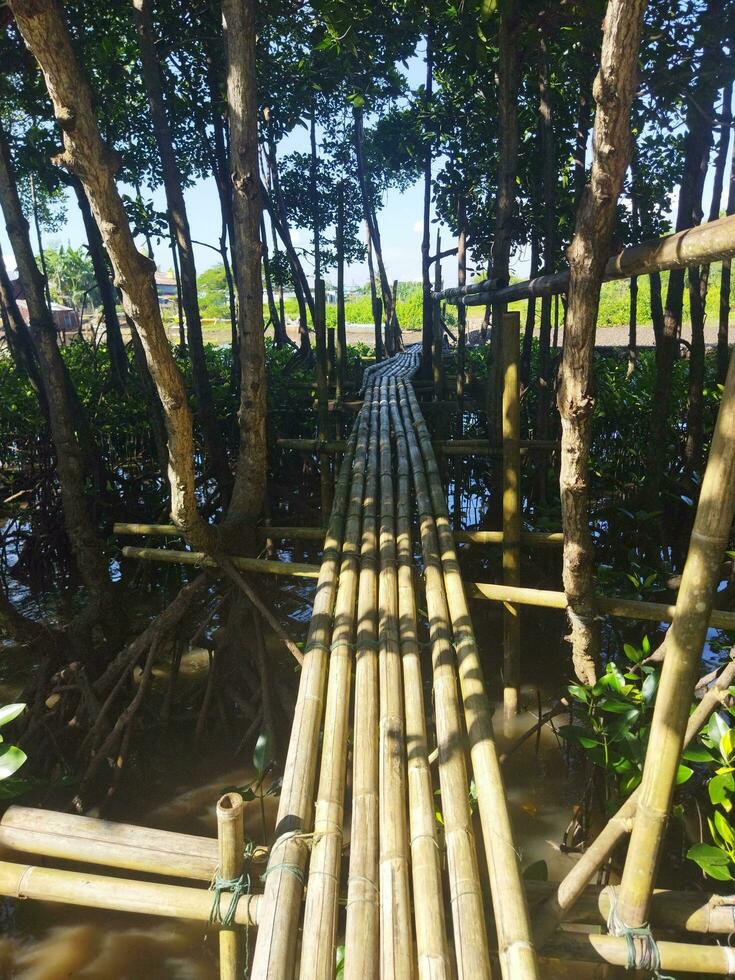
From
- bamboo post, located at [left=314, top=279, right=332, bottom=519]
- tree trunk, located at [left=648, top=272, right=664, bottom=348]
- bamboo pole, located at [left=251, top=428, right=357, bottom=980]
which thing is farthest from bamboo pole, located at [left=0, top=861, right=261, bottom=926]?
tree trunk, located at [left=648, top=272, right=664, bottom=348]

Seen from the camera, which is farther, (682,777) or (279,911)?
(682,777)

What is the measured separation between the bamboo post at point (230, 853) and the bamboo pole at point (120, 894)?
79 millimetres

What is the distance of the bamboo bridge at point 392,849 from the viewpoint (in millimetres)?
1446

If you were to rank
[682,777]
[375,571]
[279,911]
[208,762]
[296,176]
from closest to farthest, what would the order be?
[279,911]
[682,777]
[375,571]
[208,762]
[296,176]

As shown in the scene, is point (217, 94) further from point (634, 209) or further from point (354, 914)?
point (354, 914)

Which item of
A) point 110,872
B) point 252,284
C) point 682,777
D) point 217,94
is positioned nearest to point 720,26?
point 252,284

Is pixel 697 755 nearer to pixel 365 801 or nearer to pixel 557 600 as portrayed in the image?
pixel 557 600

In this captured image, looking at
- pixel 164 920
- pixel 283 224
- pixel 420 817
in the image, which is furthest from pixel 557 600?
pixel 283 224

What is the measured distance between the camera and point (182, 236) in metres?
5.36

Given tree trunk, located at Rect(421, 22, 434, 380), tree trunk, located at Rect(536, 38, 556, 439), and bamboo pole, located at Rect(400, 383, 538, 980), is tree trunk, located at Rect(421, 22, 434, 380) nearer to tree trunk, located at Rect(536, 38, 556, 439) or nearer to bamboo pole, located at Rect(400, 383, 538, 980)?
tree trunk, located at Rect(536, 38, 556, 439)

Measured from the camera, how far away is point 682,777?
6.71 ft

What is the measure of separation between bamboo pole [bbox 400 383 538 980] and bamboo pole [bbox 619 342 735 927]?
14.6 inches

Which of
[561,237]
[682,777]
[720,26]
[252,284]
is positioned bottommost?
[682,777]

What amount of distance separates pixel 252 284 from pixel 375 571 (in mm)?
1810
